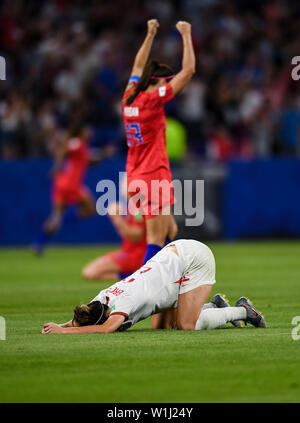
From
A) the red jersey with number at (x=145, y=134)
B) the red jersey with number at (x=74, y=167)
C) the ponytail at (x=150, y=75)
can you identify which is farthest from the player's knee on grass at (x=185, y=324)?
the red jersey with number at (x=74, y=167)

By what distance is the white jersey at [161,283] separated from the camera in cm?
A: 753

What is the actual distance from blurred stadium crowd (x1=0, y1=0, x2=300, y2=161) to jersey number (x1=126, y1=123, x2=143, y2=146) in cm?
954

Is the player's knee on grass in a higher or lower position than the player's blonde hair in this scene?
lower

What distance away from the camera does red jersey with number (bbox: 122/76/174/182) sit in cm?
991

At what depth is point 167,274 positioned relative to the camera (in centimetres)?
769

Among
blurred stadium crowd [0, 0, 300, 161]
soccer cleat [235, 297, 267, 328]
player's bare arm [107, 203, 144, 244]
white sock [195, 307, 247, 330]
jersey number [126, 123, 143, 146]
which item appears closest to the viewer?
white sock [195, 307, 247, 330]

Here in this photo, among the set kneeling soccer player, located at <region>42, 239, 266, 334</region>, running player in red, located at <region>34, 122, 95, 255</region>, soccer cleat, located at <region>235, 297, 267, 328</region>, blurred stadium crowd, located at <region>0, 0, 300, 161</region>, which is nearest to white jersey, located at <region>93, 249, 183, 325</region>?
kneeling soccer player, located at <region>42, 239, 266, 334</region>

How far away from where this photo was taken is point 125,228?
42.5 feet

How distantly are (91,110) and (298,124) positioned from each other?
4696 mm

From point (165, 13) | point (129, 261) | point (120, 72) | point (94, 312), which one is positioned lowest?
point (129, 261)

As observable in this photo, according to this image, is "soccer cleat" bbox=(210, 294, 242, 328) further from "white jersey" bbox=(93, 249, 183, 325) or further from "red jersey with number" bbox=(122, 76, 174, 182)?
"red jersey with number" bbox=(122, 76, 174, 182)

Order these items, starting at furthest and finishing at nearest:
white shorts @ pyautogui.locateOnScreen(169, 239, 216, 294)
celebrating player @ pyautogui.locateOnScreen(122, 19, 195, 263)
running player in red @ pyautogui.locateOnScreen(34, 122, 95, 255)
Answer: running player in red @ pyautogui.locateOnScreen(34, 122, 95, 255) < celebrating player @ pyautogui.locateOnScreen(122, 19, 195, 263) < white shorts @ pyautogui.locateOnScreen(169, 239, 216, 294)
